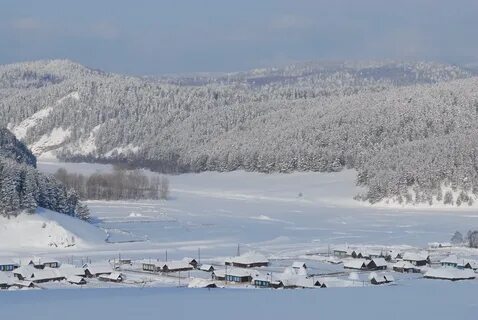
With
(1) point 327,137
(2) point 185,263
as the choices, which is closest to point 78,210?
(2) point 185,263

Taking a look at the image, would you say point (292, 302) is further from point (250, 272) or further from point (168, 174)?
point (168, 174)

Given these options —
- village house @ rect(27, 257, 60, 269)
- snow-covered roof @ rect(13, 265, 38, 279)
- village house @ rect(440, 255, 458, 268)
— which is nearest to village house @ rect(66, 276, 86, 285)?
snow-covered roof @ rect(13, 265, 38, 279)

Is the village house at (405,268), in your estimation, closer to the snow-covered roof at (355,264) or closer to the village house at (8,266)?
the snow-covered roof at (355,264)

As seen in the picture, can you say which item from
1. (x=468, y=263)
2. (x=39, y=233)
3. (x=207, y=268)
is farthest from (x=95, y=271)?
(x=468, y=263)

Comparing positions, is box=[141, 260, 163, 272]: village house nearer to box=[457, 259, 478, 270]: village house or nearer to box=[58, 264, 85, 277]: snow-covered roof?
box=[58, 264, 85, 277]: snow-covered roof

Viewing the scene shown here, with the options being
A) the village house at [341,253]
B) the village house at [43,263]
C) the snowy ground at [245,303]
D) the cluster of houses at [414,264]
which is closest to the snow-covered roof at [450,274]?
the cluster of houses at [414,264]
